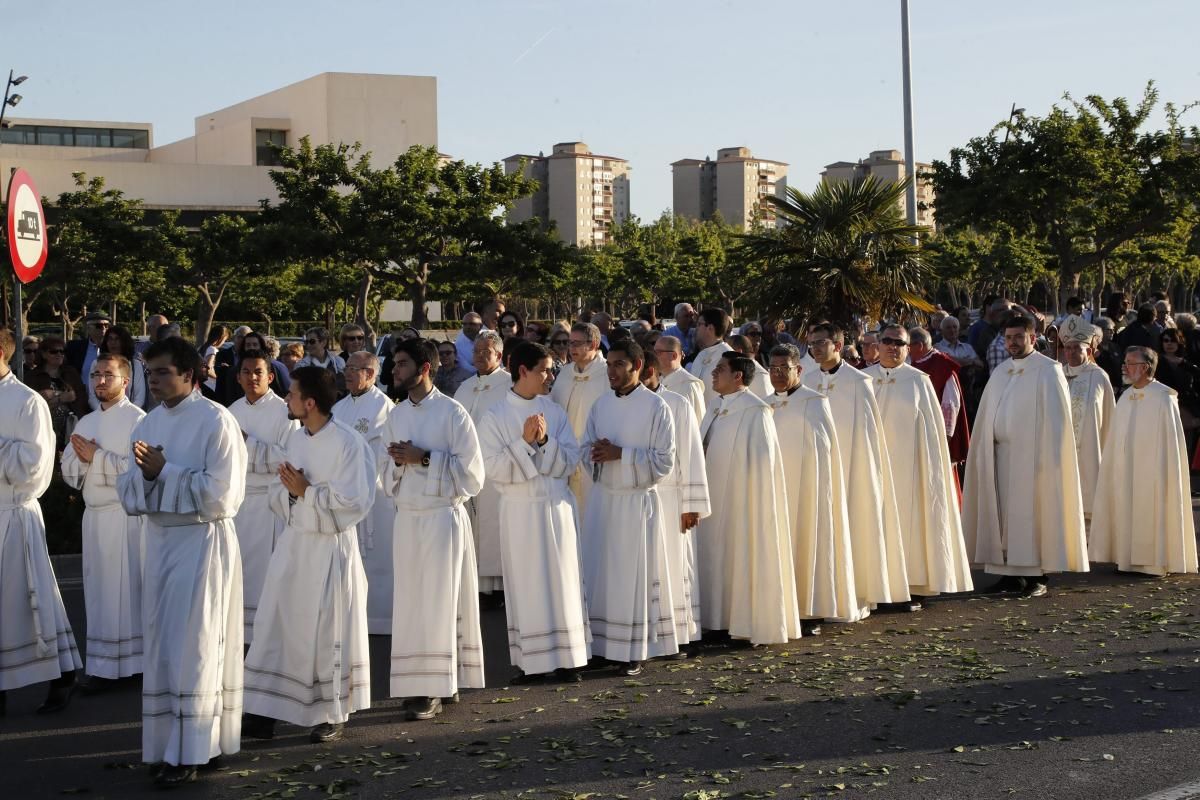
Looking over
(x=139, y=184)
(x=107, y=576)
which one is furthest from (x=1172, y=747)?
(x=139, y=184)

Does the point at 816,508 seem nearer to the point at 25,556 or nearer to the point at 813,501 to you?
the point at 813,501

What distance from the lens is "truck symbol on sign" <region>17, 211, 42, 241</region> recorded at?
1101 centimetres

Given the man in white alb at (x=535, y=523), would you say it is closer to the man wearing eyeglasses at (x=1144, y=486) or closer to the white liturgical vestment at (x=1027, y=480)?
the white liturgical vestment at (x=1027, y=480)

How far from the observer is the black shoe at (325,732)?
7.23 m

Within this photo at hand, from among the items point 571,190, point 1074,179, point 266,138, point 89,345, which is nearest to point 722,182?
point 571,190

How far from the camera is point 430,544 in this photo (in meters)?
7.76

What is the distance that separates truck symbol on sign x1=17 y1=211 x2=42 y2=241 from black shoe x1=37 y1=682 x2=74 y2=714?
14.0ft

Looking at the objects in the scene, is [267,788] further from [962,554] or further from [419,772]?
[962,554]

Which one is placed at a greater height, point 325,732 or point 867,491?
point 867,491

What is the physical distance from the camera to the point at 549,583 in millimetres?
8266

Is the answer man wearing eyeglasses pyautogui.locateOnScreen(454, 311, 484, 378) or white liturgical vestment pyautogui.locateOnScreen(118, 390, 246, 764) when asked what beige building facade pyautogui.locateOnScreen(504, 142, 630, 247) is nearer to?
man wearing eyeglasses pyautogui.locateOnScreen(454, 311, 484, 378)

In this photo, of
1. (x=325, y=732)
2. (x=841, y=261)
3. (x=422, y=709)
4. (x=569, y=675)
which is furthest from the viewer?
(x=841, y=261)

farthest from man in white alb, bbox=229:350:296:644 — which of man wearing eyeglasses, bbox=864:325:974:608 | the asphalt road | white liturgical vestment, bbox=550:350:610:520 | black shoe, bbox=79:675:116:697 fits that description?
man wearing eyeglasses, bbox=864:325:974:608

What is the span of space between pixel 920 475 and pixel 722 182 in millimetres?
160686
